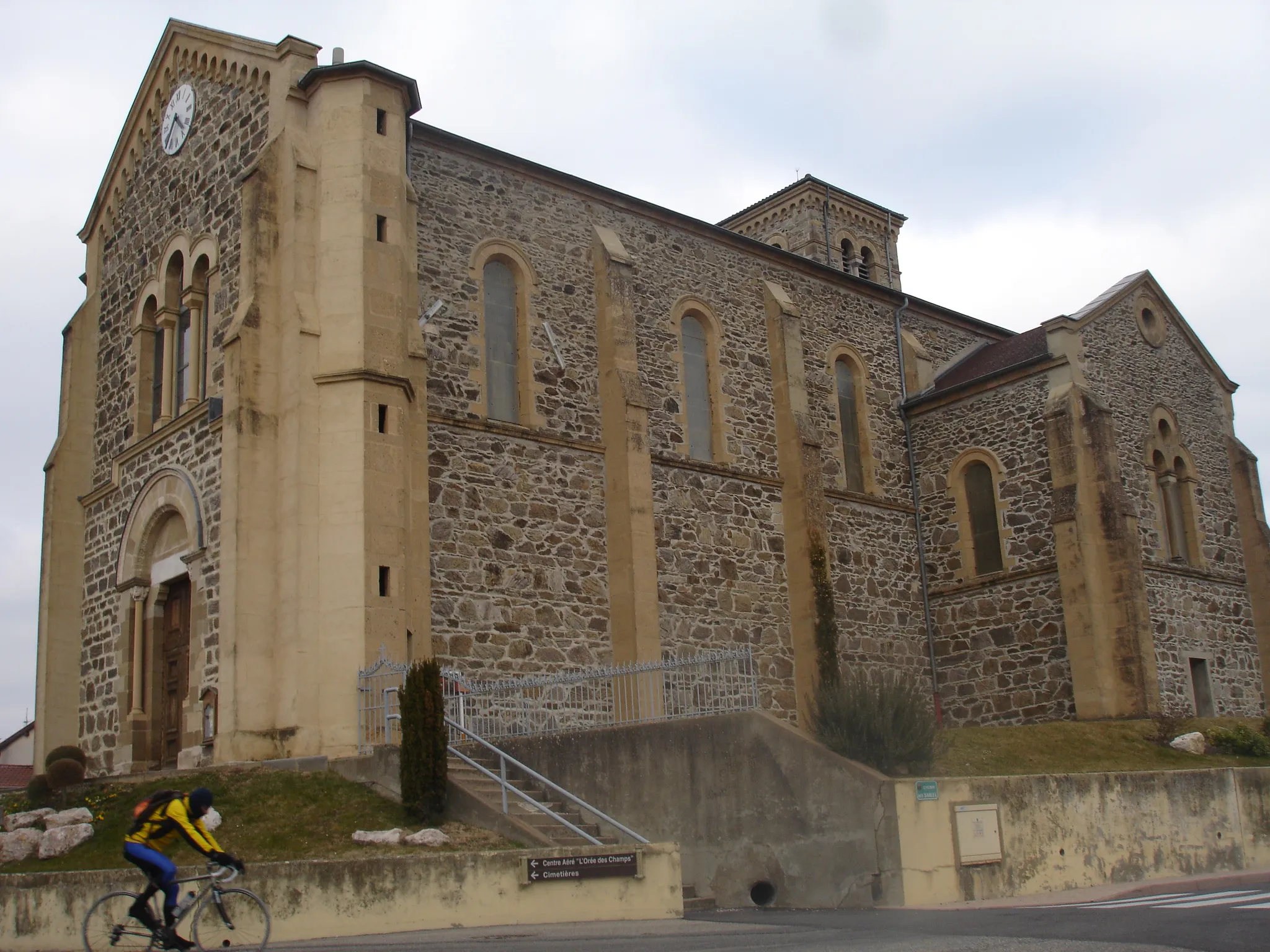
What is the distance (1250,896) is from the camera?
44.5ft

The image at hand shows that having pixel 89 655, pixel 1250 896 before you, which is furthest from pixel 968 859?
pixel 89 655

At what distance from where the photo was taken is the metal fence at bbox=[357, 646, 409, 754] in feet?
55.5

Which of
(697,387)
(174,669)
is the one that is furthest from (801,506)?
(174,669)

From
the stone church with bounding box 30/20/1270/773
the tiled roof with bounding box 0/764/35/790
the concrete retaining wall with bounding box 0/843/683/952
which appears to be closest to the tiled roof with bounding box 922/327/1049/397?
the stone church with bounding box 30/20/1270/773

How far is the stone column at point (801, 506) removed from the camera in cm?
2450

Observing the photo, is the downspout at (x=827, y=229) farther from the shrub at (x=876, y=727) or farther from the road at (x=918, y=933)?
the road at (x=918, y=933)

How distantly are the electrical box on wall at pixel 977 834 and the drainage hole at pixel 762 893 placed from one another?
2288 millimetres

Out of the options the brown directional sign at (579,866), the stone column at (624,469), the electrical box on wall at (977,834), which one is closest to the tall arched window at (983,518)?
the stone column at (624,469)

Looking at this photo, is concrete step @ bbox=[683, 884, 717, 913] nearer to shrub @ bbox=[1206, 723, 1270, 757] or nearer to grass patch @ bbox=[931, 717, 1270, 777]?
grass patch @ bbox=[931, 717, 1270, 777]

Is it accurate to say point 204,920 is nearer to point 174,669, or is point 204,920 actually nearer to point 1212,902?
point 1212,902

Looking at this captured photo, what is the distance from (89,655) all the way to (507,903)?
12622 mm

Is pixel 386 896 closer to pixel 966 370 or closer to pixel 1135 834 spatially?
pixel 1135 834

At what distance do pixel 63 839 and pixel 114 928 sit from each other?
15.5 feet

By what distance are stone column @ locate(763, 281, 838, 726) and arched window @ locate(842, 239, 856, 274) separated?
18.4 meters
